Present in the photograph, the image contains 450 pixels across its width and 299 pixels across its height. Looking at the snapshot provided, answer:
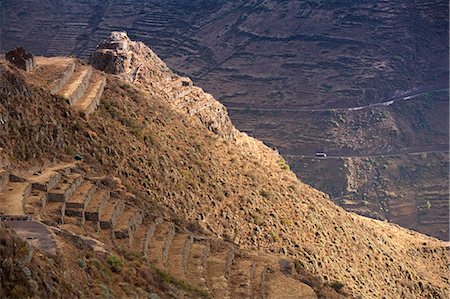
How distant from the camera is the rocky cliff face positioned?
3152 cm

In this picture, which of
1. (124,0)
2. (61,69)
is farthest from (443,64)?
(61,69)

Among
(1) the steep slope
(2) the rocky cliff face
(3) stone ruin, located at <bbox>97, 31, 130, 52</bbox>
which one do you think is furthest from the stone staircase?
(3) stone ruin, located at <bbox>97, 31, 130, 52</bbox>

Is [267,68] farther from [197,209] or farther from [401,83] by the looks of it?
[197,209]

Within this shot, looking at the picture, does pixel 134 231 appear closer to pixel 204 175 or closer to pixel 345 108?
pixel 204 175

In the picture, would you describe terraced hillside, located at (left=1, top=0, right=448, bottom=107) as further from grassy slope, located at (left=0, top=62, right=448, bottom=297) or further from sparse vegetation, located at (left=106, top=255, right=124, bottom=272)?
sparse vegetation, located at (left=106, top=255, right=124, bottom=272)

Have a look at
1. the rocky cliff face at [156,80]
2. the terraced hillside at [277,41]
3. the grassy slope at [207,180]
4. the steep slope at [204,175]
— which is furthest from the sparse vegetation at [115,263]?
the terraced hillside at [277,41]

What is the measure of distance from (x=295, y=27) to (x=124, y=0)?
2706cm

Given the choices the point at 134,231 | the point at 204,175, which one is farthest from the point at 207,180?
the point at 134,231

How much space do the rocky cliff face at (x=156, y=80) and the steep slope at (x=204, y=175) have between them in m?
0.10

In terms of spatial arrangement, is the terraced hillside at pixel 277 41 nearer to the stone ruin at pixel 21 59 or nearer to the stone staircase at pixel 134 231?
the stone ruin at pixel 21 59

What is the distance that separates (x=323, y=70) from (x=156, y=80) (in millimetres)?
45936

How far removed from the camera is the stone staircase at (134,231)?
56.4 feet

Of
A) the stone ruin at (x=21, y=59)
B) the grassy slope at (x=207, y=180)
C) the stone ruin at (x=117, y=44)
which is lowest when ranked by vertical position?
the grassy slope at (x=207, y=180)

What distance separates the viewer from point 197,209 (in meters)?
24.0
